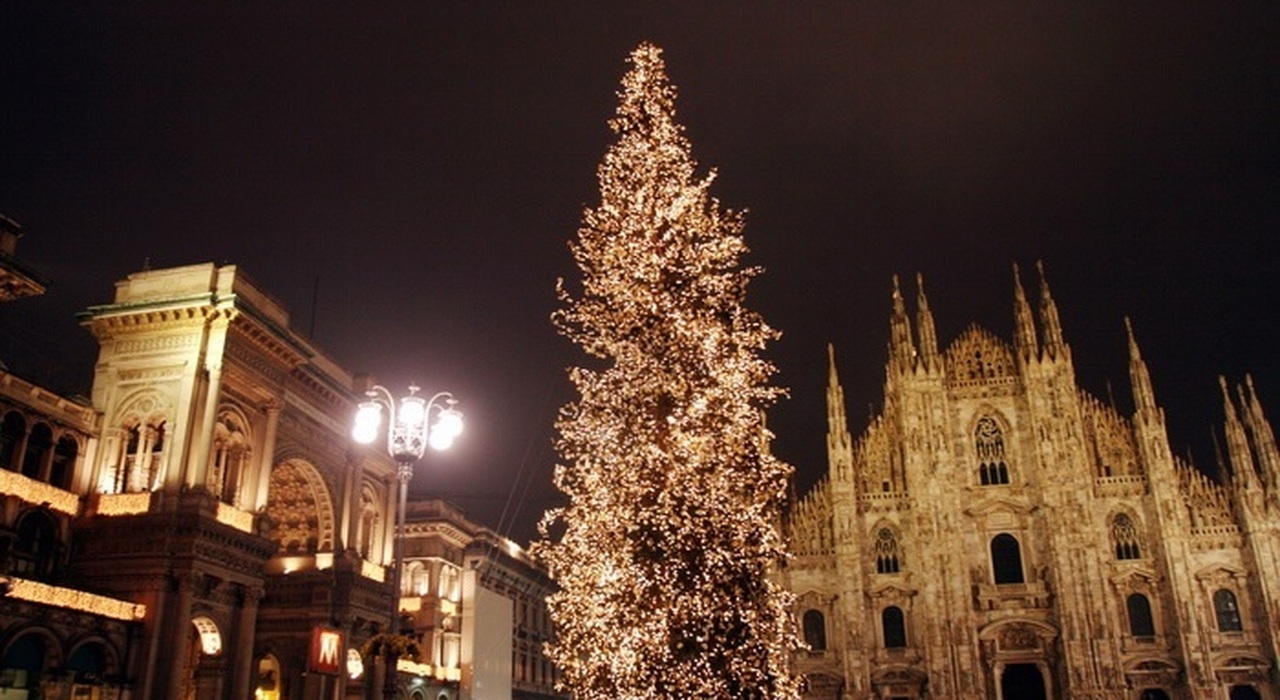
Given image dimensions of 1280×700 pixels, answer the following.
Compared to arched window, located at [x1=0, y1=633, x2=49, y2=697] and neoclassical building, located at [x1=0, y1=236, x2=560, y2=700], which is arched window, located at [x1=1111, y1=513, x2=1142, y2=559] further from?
arched window, located at [x1=0, y1=633, x2=49, y2=697]

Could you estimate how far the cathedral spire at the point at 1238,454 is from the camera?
49.9 m

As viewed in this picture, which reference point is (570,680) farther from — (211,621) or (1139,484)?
(1139,484)

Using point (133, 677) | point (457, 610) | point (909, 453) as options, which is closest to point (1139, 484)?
point (909, 453)

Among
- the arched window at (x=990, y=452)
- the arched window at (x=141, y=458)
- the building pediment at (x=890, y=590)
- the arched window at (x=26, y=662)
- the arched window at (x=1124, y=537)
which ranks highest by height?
the arched window at (x=990, y=452)

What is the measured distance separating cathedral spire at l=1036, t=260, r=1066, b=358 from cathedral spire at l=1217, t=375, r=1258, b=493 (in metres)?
8.76

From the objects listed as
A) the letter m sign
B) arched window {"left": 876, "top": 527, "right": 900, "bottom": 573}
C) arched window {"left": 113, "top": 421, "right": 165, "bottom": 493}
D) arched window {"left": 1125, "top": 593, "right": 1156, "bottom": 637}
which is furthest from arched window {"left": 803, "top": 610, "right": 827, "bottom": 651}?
arched window {"left": 113, "top": 421, "right": 165, "bottom": 493}

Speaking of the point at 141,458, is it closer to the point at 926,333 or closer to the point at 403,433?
the point at 403,433

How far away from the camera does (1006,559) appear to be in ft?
177

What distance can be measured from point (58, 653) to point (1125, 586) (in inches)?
1915

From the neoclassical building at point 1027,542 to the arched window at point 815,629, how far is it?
0.25ft

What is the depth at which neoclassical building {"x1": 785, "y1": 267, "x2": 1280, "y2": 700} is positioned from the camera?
49.1 m

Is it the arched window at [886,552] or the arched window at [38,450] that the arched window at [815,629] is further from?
the arched window at [38,450]

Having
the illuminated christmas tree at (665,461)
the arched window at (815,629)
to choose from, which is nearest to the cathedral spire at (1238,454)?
the arched window at (815,629)

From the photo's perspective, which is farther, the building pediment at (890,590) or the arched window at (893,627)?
the building pediment at (890,590)
